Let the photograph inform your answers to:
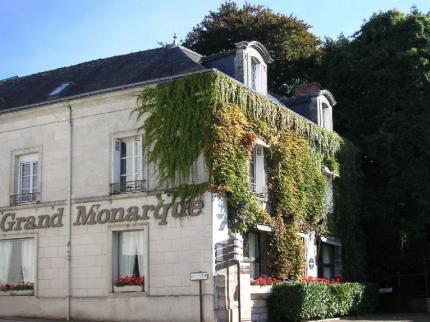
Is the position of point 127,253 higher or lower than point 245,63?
lower

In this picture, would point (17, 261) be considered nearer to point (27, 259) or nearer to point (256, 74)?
point (27, 259)

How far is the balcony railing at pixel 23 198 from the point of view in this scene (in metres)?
22.4

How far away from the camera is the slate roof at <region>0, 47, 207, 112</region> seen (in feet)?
71.7

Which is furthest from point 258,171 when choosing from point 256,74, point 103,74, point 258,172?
point 103,74

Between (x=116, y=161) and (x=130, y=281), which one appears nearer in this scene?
(x=130, y=281)

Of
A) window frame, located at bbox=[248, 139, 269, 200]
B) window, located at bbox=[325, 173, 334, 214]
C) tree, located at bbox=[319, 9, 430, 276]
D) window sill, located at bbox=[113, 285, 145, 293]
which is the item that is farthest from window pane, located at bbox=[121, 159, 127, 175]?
tree, located at bbox=[319, 9, 430, 276]

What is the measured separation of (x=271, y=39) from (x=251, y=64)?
13.4 meters

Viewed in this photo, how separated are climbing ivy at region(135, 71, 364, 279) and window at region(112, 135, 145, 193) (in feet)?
2.28

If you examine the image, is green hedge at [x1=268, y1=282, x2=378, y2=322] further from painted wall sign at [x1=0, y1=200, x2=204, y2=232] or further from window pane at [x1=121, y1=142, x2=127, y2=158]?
window pane at [x1=121, y1=142, x2=127, y2=158]

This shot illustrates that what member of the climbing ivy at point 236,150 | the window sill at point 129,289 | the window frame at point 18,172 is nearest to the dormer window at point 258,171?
the climbing ivy at point 236,150

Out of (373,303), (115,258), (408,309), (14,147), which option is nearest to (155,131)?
(115,258)

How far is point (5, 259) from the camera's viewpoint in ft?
74.8

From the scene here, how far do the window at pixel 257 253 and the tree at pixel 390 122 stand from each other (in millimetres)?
8152

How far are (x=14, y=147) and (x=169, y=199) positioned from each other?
6.75 m
